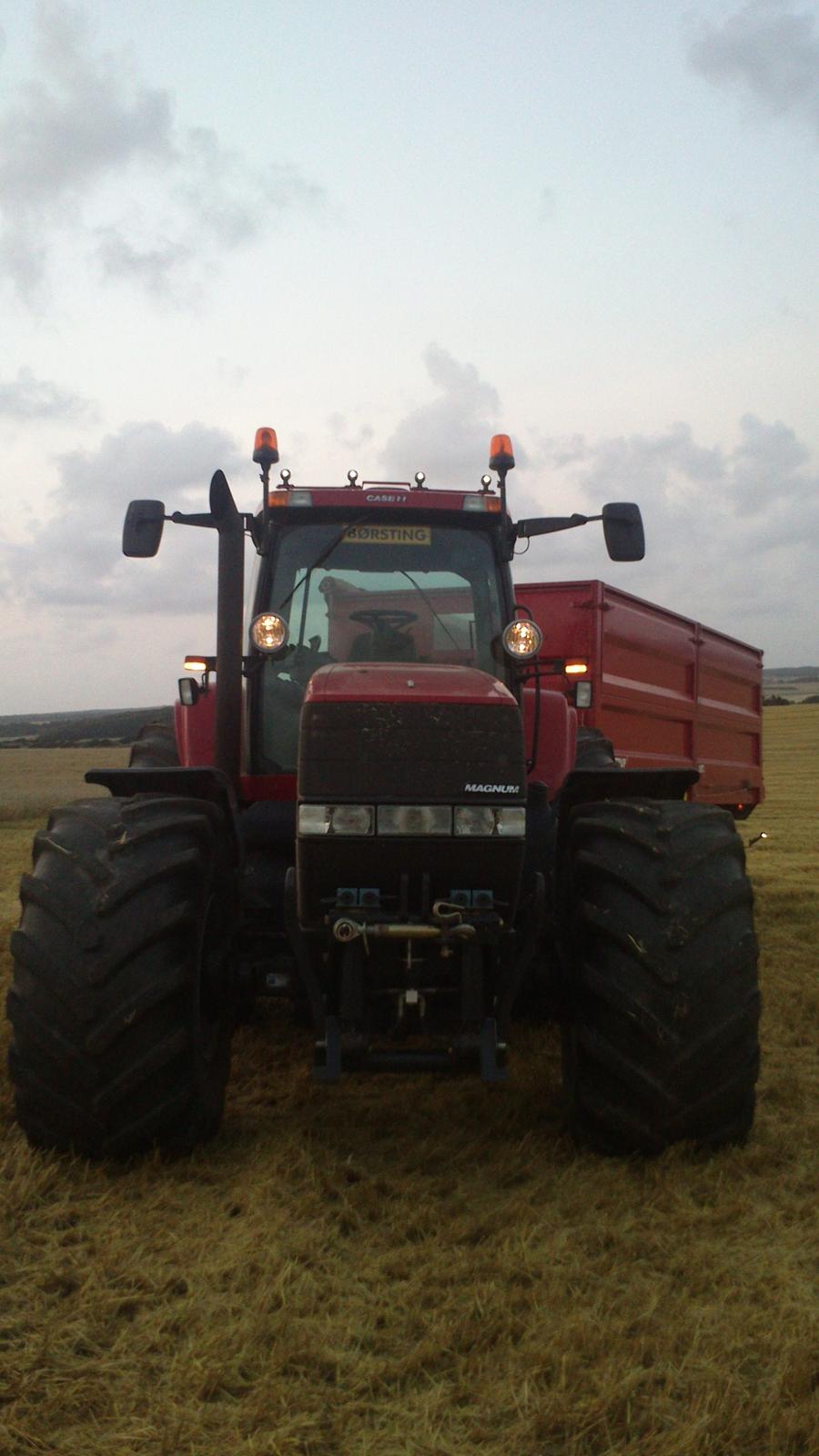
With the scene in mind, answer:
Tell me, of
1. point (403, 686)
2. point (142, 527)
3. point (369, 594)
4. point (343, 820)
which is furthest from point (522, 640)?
point (142, 527)

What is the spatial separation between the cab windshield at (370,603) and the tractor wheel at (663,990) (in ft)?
3.73

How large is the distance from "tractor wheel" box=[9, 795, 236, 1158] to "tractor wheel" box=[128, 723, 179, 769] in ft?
7.22

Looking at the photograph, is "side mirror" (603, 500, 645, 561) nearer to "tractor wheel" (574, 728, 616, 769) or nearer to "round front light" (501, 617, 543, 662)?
"round front light" (501, 617, 543, 662)

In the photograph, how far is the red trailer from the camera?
7758mm

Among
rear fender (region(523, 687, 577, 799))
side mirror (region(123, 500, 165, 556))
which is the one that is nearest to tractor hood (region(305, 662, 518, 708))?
rear fender (region(523, 687, 577, 799))

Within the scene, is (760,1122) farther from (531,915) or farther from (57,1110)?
(57,1110)

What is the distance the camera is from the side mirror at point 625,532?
4746 millimetres

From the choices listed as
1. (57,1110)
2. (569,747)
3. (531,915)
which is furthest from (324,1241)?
(569,747)

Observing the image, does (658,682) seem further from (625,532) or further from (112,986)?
(112,986)

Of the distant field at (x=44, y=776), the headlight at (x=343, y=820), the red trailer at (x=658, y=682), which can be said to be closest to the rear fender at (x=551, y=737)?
the red trailer at (x=658, y=682)

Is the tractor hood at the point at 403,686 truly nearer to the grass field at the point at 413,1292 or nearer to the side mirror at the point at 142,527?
the side mirror at the point at 142,527

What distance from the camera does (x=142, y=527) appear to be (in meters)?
4.47

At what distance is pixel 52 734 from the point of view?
42.5 meters

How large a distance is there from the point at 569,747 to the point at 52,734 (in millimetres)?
39885
